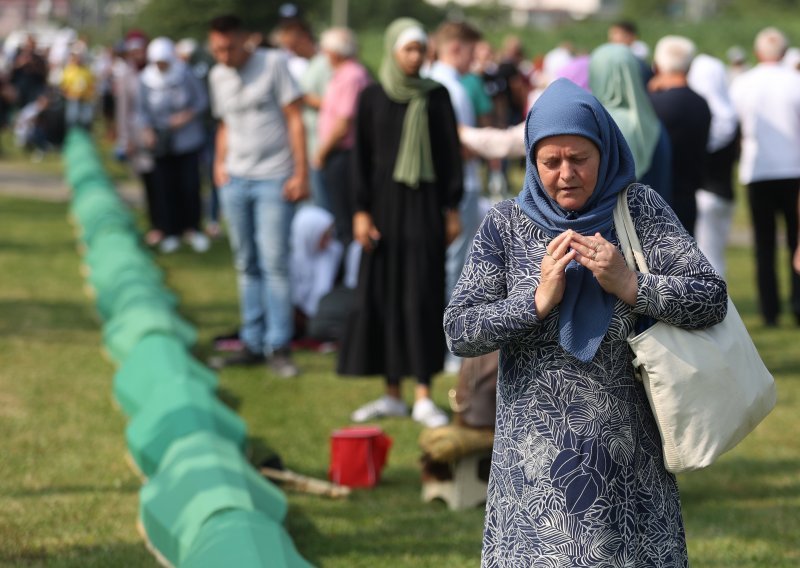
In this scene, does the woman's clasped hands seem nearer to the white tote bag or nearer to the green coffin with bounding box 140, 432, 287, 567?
the white tote bag

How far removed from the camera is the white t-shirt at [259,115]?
8.96m

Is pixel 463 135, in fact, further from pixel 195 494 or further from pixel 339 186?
pixel 339 186

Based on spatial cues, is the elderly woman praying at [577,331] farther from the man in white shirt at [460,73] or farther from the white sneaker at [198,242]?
the white sneaker at [198,242]

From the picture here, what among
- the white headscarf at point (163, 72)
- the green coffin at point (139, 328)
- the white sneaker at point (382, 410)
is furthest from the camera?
the white headscarf at point (163, 72)

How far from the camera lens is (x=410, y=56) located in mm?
7703

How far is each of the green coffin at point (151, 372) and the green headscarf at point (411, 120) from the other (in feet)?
4.88

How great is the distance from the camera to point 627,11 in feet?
371

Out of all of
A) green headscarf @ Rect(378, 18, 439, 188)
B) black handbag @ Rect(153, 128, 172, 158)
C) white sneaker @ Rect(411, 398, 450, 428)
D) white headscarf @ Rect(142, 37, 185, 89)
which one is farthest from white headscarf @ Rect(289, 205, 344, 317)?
white headscarf @ Rect(142, 37, 185, 89)

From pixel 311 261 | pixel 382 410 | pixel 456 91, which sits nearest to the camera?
pixel 382 410

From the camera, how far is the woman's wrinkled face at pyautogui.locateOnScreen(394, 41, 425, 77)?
7703 mm

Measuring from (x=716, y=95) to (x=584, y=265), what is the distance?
27.5 feet

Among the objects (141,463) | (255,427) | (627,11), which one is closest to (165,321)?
(255,427)

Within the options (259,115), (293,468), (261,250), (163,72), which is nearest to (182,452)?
(293,468)

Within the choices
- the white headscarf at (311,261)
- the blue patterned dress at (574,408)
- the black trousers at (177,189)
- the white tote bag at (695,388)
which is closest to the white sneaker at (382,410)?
the white headscarf at (311,261)
